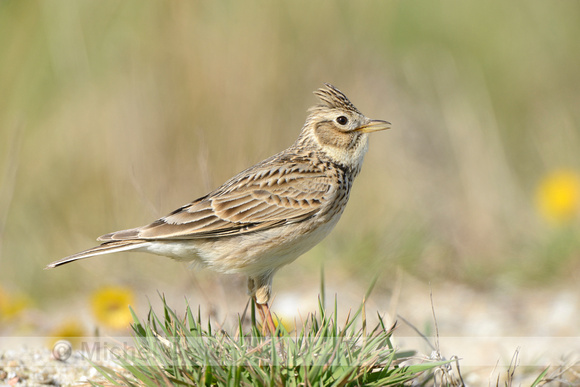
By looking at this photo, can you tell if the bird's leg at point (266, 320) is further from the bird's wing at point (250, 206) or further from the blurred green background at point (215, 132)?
the blurred green background at point (215, 132)

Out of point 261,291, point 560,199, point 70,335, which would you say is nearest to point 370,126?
point 261,291

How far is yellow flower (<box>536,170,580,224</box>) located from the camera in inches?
308

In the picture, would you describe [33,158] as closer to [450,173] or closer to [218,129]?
[218,129]

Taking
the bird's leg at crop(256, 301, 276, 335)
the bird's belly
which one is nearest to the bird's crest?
the bird's belly

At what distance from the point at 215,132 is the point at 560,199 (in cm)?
373

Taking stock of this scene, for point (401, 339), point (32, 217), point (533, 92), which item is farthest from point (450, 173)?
point (32, 217)

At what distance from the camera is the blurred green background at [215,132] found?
821 centimetres

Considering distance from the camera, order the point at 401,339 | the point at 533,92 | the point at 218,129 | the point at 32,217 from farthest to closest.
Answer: the point at 533,92 → the point at 32,217 → the point at 218,129 → the point at 401,339

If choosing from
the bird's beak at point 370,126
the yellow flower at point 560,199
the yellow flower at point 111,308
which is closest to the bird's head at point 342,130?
the bird's beak at point 370,126

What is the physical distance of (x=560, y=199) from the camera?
7969 mm

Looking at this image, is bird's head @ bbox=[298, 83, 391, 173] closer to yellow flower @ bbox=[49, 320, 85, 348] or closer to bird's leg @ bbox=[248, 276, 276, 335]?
bird's leg @ bbox=[248, 276, 276, 335]

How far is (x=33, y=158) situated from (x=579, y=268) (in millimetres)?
6516

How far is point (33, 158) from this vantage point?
988 centimetres

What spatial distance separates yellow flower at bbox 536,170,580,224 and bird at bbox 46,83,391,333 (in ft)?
10.4
